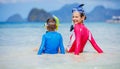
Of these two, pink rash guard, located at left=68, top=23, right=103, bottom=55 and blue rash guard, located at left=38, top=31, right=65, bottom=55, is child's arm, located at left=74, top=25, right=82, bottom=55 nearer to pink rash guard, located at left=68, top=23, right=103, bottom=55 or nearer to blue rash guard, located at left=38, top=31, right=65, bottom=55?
pink rash guard, located at left=68, top=23, right=103, bottom=55

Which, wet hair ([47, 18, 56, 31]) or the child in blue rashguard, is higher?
wet hair ([47, 18, 56, 31])

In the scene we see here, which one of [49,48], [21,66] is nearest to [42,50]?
[49,48]

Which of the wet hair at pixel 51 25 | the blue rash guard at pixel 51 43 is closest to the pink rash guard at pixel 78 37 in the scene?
the blue rash guard at pixel 51 43

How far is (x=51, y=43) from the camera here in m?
5.99

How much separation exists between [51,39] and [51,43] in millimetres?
70

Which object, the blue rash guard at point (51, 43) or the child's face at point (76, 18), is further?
the child's face at point (76, 18)

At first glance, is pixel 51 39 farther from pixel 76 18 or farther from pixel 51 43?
Answer: pixel 76 18

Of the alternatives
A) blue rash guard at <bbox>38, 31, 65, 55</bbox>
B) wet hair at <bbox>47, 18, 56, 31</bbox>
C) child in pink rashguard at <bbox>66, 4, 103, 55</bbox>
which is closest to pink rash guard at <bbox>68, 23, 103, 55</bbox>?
child in pink rashguard at <bbox>66, 4, 103, 55</bbox>

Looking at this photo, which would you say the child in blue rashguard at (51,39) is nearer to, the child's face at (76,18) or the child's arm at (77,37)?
the child's arm at (77,37)

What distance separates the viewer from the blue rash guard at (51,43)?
594cm

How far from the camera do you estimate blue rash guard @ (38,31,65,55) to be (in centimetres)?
594

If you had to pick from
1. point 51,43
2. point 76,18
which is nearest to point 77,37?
→ point 76,18

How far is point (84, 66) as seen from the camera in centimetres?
505

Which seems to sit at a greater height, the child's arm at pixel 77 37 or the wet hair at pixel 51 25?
the wet hair at pixel 51 25
